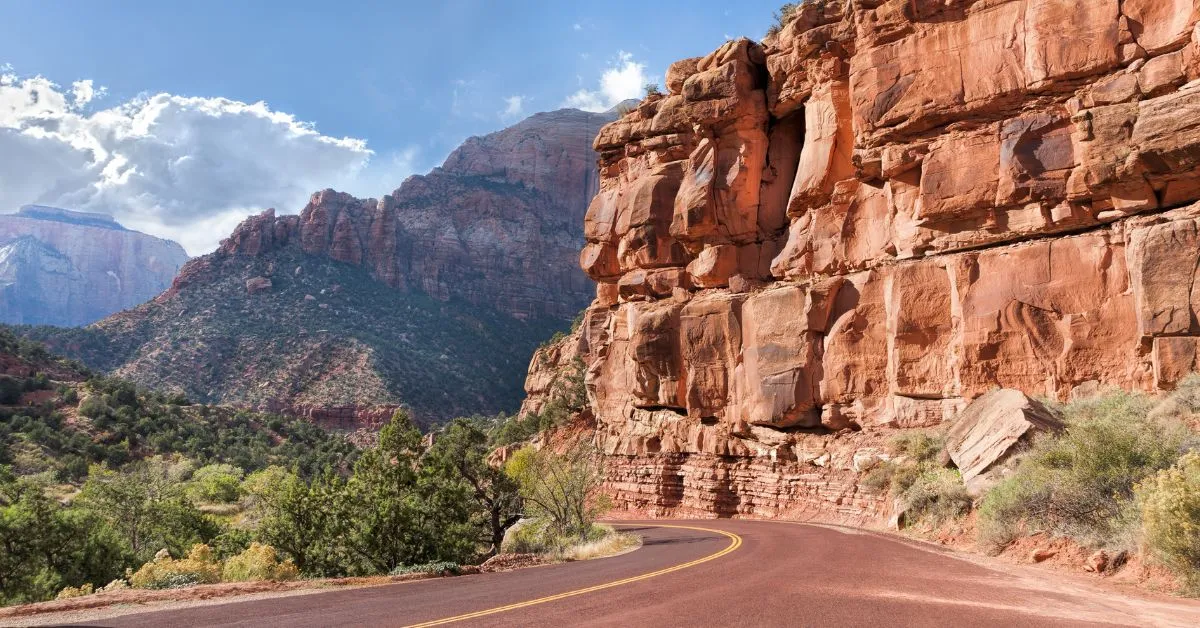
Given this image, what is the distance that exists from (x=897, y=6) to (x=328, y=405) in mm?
67921

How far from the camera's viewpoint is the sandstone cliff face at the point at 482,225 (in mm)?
111812

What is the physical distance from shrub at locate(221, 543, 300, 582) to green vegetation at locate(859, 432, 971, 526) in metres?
16.7

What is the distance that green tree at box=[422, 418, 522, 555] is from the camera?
25031mm

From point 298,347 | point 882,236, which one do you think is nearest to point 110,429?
point 298,347

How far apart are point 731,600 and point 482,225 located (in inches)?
5206

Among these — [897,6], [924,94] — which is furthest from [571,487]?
[897,6]

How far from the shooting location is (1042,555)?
40.0 ft

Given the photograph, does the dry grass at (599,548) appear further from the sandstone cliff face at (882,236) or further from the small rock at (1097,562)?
the small rock at (1097,562)

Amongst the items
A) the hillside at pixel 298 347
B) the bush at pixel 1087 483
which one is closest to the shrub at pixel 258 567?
the bush at pixel 1087 483

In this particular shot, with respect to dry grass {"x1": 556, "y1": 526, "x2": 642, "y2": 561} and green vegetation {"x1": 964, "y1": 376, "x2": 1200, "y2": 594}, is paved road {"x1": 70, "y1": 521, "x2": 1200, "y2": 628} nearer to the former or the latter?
green vegetation {"x1": 964, "y1": 376, "x2": 1200, "y2": 594}

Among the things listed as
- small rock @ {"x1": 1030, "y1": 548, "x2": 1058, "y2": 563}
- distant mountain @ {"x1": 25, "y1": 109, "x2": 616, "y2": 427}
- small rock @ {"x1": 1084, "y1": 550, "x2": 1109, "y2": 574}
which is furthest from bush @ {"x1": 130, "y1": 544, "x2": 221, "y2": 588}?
distant mountain @ {"x1": 25, "y1": 109, "x2": 616, "y2": 427}

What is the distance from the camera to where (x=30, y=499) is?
2495cm

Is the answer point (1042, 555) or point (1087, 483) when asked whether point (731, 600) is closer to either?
point (1042, 555)

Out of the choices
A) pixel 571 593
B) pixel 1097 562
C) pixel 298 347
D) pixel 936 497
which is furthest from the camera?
pixel 298 347
